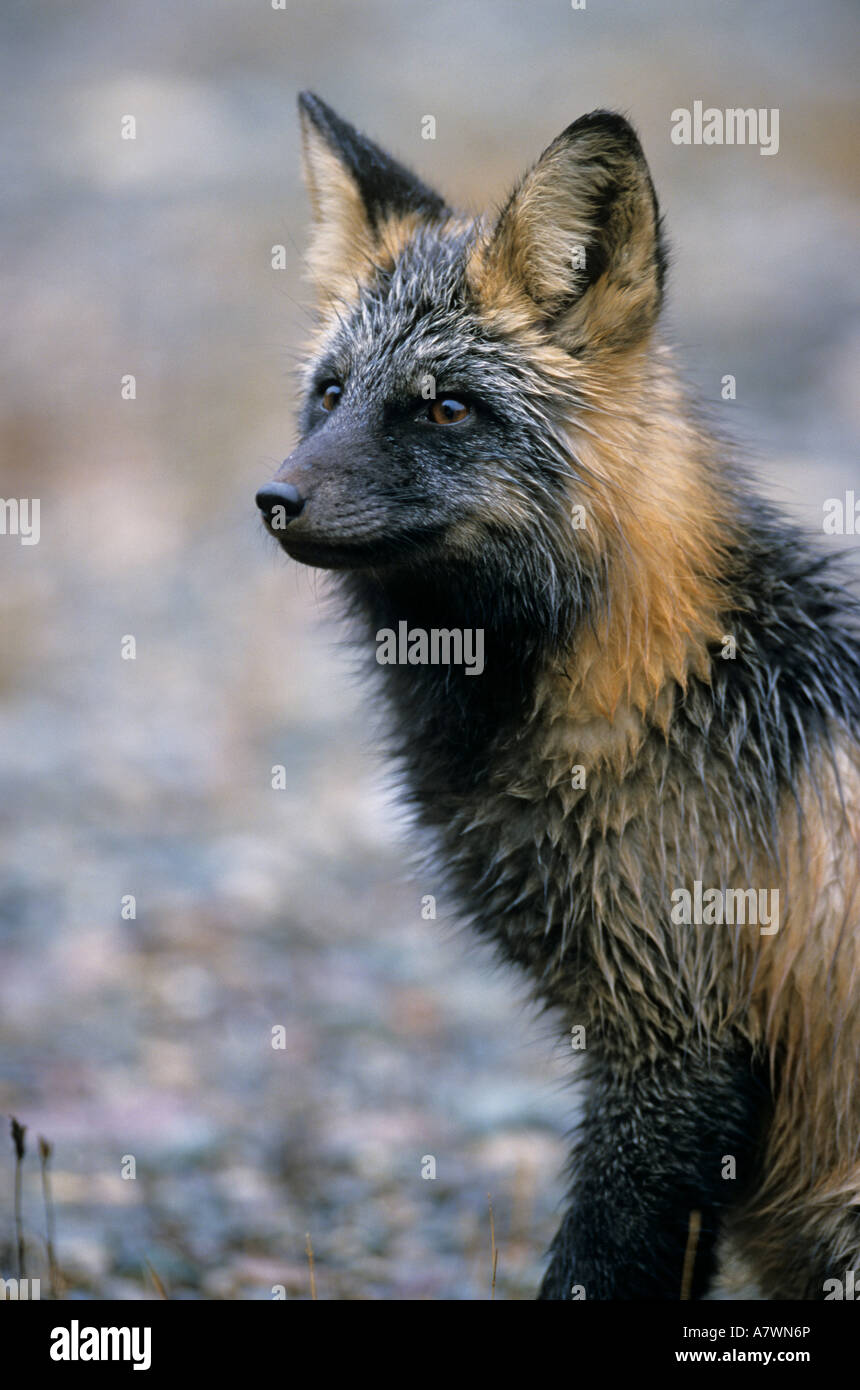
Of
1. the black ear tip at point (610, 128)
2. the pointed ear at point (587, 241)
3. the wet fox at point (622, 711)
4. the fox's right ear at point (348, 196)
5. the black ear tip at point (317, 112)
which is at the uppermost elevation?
the black ear tip at point (317, 112)

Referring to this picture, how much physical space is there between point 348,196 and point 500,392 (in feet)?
4.02

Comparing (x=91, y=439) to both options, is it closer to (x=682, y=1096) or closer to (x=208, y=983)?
(x=208, y=983)

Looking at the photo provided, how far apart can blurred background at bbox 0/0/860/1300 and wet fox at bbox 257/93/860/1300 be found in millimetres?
841

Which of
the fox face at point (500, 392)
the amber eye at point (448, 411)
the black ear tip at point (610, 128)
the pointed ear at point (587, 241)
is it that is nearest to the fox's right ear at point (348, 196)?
the fox face at point (500, 392)

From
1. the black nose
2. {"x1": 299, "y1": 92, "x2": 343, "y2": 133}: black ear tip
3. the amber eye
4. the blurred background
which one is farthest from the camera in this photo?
the blurred background

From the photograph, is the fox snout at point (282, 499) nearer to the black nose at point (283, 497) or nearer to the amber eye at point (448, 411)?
the black nose at point (283, 497)

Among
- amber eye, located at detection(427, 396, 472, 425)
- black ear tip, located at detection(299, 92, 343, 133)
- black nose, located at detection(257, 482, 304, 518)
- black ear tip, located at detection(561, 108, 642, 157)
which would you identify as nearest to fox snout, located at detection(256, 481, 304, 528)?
black nose, located at detection(257, 482, 304, 518)

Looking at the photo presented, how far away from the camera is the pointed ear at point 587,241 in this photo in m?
4.02

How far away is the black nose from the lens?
390 centimetres

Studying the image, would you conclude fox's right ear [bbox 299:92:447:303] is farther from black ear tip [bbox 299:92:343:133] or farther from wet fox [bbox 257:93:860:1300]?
wet fox [bbox 257:93:860:1300]

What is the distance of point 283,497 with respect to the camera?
12.8 ft

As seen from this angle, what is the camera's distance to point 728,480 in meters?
4.52

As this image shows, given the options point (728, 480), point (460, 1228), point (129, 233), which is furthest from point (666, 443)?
point (129, 233)

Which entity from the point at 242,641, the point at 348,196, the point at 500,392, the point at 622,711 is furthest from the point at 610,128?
the point at 242,641
